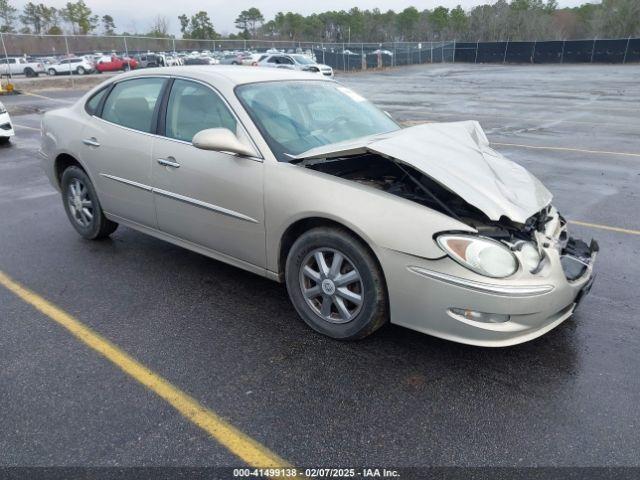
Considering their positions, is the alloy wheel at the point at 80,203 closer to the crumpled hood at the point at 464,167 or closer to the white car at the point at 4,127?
the crumpled hood at the point at 464,167

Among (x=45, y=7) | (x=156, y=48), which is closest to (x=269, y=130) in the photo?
(x=156, y=48)

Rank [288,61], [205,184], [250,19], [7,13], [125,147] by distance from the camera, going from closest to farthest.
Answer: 1. [205,184]
2. [125,147]
3. [288,61]
4. [7,13]
5. [250,19]

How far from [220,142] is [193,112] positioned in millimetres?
764

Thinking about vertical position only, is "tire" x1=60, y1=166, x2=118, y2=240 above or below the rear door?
below

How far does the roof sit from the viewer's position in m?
3.93

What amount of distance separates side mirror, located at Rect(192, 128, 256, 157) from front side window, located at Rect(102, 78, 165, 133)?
3.19 ft

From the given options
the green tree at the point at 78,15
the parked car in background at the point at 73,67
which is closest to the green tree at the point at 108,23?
the green tree at the point at 78,15

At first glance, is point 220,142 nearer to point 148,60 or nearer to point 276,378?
point 276,378

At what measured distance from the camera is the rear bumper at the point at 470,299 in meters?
2.73

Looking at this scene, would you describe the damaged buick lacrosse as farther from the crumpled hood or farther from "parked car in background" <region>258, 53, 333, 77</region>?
"parked car in background" <region>258, 53, 333, 77</region>

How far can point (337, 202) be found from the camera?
10.1ft

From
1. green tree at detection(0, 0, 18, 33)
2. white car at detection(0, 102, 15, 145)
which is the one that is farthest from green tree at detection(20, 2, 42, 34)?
white car at detection(0, 102, 15, 145)

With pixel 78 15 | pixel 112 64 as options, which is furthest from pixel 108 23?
pixel 112 64

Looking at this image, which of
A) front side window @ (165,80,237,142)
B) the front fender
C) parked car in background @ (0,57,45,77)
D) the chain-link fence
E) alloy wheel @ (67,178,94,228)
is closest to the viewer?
the front fender
